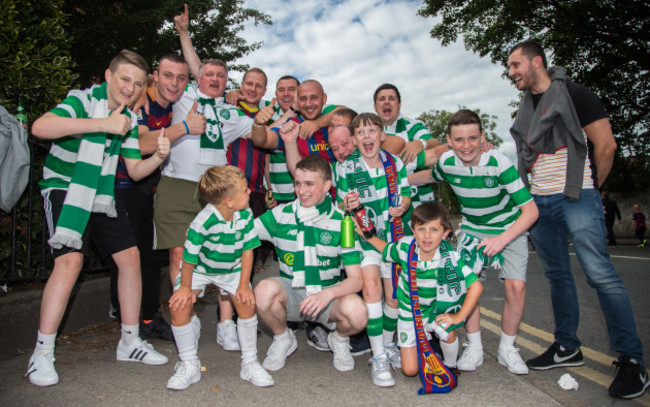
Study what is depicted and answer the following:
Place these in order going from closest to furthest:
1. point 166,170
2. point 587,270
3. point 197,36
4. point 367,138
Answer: point 587,270 < point 367,138 < point 166,170 < point 197,36

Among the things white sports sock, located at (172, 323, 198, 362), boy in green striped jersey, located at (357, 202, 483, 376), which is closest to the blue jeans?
boy in green striped jersey, located at (357, 202, 483, 376)

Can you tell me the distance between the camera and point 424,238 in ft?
11.1

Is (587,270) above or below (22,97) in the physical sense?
below

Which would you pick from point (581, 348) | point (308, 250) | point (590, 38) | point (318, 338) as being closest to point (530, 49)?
point (308, 250)

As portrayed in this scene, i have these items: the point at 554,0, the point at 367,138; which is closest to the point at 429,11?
the point at 554,0

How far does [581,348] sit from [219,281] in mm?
3124

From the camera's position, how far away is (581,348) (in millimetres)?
4016

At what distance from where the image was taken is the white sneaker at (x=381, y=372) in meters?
3.15

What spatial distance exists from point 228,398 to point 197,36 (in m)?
17.3

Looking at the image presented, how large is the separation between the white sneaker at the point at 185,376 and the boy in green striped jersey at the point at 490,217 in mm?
1918

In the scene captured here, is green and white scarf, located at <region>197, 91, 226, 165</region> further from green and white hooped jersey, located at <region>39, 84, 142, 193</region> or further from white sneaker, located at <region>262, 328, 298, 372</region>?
white sneaker, located at <region>262, 328, 298, 372</region>

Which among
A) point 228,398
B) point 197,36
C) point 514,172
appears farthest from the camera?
point 197,36

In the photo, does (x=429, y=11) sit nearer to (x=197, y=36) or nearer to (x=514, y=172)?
(x=197, y=36)

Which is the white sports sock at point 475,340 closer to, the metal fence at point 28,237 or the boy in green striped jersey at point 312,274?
the boy in green striped jersey at point 312,274
